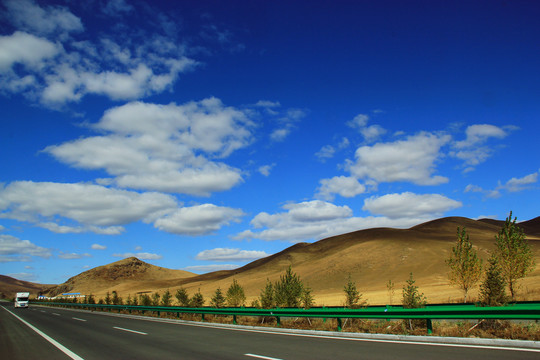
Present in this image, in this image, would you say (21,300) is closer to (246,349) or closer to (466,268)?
(466,268)

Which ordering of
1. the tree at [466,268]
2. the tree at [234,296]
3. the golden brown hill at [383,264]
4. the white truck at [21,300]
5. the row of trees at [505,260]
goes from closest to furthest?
the row of trees at [505,260], the tree at [234,296], the tree at [466,268], the white truck at [21,300], the golden brown hill at [383,264]

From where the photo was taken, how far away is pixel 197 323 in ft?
66.8

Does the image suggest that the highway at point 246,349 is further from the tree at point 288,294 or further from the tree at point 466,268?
the tree at point 466,268

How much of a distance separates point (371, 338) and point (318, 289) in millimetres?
73131

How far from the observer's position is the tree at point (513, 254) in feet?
106

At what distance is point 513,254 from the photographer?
108 ft

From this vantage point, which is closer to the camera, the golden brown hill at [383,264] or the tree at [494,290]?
the tree at [494,290]

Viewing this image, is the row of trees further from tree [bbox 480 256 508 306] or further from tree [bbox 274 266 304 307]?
tree [bbox 274 266 304 307]

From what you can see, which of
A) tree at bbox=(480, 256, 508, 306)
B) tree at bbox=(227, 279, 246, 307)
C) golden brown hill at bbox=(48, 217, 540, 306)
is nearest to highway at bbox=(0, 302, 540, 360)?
tree at bbox=(480, 256, 508, 306)

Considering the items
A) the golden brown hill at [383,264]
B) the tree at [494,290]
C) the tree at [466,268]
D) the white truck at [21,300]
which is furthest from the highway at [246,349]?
the white truck at [21,300]

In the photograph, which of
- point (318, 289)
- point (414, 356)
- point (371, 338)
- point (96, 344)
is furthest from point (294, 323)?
point (318, 289)

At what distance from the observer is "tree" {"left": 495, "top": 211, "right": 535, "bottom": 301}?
3225 centimetres

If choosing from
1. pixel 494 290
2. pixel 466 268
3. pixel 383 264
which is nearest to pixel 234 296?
pixel 494 290

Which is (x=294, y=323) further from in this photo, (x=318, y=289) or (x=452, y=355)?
(x=318, y=289)
